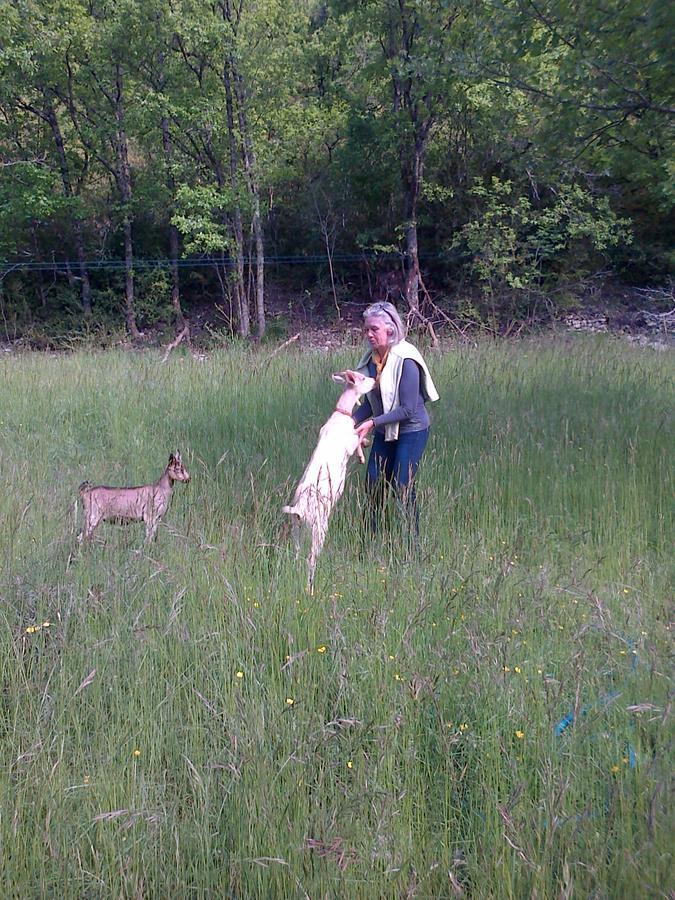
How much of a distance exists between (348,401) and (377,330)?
2.13ft

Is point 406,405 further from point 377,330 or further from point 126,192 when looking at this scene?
point 126,192

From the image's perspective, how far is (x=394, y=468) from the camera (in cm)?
578

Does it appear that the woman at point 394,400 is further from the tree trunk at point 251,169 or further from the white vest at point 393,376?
the tree trunk at point 251,169

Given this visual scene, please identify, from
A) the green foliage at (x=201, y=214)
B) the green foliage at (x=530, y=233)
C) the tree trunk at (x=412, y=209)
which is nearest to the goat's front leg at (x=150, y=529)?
the green foliage at (x=201, y=214)

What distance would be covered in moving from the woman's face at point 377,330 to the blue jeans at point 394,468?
0.68 meters

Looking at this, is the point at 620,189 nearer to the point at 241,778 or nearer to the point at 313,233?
the point at 313,233

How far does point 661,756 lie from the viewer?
3006 mm

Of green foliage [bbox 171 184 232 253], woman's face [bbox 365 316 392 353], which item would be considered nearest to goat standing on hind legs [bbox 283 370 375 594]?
woman's face [bbox 365 316 392 353]

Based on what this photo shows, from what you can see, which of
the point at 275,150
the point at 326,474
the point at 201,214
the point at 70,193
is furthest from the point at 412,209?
the point at 326,474

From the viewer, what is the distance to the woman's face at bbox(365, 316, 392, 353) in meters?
5.49

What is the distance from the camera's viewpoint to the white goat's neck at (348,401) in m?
5.12

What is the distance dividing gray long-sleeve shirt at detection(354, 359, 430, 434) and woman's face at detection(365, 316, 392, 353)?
0.22 meters

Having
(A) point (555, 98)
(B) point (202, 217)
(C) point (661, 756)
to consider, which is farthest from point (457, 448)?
(B) point (202, 217)

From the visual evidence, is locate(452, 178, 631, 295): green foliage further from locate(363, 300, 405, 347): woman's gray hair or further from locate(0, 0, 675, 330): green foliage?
locate(363, 300, 405, 347): woman's gray hair
